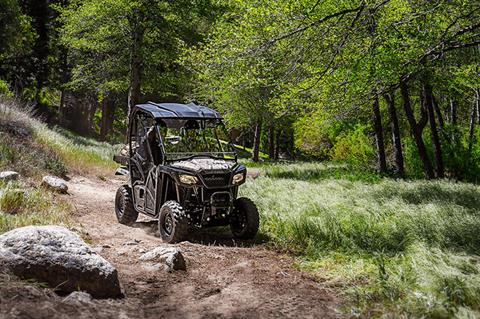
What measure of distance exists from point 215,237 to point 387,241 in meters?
2.85

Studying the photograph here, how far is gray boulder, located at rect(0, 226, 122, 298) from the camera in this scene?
418 centimetres

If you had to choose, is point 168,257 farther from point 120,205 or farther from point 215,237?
point 120,205

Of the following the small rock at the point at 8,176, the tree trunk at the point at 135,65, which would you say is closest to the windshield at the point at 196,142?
the small rock at the point at 8,176

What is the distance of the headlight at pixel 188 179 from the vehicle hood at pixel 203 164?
0.42 ft

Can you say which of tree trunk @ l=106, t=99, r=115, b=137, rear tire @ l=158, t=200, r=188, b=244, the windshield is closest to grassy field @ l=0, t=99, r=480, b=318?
rear tire @ l=158, t=200, r=188, b=244

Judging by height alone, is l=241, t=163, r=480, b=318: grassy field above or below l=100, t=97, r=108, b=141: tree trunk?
below

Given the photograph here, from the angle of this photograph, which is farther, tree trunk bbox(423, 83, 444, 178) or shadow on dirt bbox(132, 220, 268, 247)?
tree trunk bbox(423, 83, 444, 178)

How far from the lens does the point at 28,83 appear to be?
2581cm

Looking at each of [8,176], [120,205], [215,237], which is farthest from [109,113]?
[215,237]

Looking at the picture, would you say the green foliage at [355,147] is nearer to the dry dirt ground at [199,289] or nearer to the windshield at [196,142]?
the windshield at [196,142]

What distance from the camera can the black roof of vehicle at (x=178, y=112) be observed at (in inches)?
295

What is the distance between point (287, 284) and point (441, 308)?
169cm

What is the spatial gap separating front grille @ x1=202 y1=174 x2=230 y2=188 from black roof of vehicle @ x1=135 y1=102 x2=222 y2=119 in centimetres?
128

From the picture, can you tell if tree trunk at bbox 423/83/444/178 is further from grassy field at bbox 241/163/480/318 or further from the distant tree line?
grassy field at bbox 241/163/480/318
